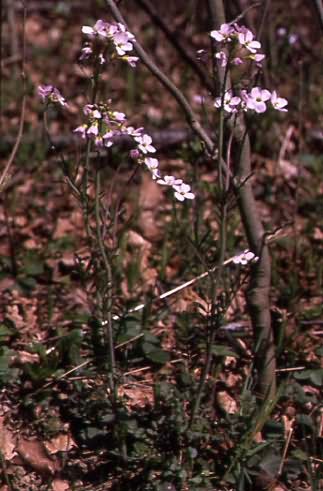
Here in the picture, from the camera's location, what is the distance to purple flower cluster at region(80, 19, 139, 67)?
208cm

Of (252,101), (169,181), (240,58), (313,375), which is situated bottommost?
(313,375)

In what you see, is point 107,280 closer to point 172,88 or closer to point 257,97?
point 172,88

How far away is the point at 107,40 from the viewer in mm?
2105

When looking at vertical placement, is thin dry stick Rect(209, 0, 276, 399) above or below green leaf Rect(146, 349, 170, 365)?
above

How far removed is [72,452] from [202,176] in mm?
1915

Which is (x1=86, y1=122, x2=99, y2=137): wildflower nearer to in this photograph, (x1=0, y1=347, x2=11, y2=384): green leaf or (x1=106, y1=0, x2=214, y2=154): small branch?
(x1=106, y1=0, x2=214, y2=154): small branch

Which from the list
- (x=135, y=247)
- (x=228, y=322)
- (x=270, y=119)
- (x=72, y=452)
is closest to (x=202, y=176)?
(x=270, y=119)

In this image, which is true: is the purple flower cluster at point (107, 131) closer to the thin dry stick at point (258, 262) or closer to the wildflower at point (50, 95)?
the wildflower at point (50, 95)

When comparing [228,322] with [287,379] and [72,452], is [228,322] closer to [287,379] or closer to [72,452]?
[287,379]

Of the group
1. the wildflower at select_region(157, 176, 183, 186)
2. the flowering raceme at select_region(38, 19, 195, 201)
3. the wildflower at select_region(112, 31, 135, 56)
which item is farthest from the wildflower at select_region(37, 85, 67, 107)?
the wildflower at select_region(157, 176, 183, 186)

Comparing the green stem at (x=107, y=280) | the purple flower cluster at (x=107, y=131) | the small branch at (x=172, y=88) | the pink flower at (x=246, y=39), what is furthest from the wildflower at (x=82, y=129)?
the pink flower at (x=246, y=39)

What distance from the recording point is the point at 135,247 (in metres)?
3.69

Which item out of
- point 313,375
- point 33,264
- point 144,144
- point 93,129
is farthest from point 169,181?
point 33,264

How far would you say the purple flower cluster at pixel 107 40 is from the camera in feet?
6.83
